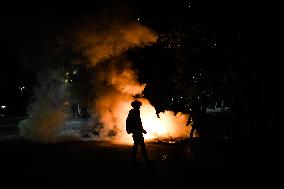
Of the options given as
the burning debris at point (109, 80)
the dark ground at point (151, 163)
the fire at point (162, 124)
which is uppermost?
the burning debris at point (109, 80)

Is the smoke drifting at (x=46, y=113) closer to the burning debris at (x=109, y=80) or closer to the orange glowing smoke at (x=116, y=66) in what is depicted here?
the burning debris at (x=109, y=80)

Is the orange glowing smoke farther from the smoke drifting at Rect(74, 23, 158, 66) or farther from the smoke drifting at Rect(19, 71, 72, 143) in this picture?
the smoke drifting at Rect(19, 71, 72, 143)

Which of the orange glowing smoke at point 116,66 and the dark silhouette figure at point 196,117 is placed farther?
the orange glowing smoke at point 116,66

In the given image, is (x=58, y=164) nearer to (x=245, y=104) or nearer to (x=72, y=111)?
(x=245, y=104)

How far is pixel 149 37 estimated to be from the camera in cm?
1978

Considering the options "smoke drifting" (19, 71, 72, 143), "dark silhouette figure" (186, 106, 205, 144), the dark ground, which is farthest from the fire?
"dark silhouette figure" (186, 106, 205, 144)

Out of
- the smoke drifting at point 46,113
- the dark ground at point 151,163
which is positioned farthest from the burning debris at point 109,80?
the dark ground at point 151,163

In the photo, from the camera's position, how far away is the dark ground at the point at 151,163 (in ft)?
31.3

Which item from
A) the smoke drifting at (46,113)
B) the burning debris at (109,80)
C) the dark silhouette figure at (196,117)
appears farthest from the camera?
the smoke drifting at (46,113)

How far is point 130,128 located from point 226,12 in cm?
451

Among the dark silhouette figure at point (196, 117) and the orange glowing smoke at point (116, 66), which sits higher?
the orange glowing smoke at point (116, 66)

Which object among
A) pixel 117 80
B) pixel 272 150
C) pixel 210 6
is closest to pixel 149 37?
pixel 117 80

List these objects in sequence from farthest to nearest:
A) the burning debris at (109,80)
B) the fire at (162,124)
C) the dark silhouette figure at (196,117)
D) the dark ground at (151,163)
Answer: the burning debris at (109,80)
the fire at (162,124)
the dark silhouette figure at (196,117)
the dark ground at (151,163)

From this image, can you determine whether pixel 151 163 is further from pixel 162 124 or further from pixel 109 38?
pixel 109 38
